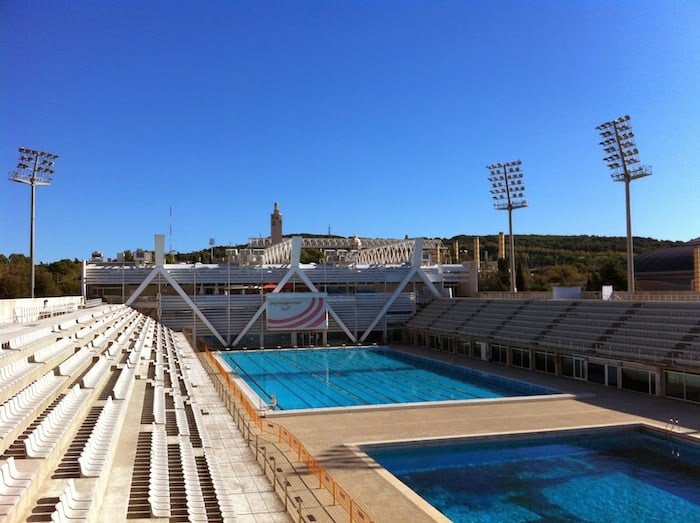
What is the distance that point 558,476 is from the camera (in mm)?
12188

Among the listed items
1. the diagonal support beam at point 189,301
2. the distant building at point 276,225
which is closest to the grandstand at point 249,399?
the diagonal support beam at point 189,301

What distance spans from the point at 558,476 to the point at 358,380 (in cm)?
1455

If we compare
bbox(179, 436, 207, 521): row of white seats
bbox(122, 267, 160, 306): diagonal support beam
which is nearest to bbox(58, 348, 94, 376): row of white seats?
bbox(179, 436, 207, 521): row of white seats

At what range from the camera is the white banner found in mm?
38344

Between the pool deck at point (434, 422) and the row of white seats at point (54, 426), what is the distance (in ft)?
15.7

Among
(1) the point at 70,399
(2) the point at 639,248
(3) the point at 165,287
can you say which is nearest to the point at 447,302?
(3) the point at 165,287

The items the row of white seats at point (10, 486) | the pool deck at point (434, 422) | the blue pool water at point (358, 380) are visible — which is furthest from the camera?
the blue pool water at point (358, 380)

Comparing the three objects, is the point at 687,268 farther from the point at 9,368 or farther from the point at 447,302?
the point at 9,368

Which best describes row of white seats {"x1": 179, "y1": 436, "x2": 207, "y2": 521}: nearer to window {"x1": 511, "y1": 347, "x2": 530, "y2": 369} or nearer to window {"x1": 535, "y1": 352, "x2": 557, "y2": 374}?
window {"x1": 535, "y1": 352, "x2": 557, "y2": 374}

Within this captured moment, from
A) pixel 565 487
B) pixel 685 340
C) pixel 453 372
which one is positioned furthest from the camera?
pixel 453 372

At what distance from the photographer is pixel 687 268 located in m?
55.2

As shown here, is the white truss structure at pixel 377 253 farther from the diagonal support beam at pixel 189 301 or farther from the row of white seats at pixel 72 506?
the row of white seats at pixel 72 506

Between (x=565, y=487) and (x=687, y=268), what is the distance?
51.5 m

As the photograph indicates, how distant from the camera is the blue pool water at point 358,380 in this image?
22.0 meters
